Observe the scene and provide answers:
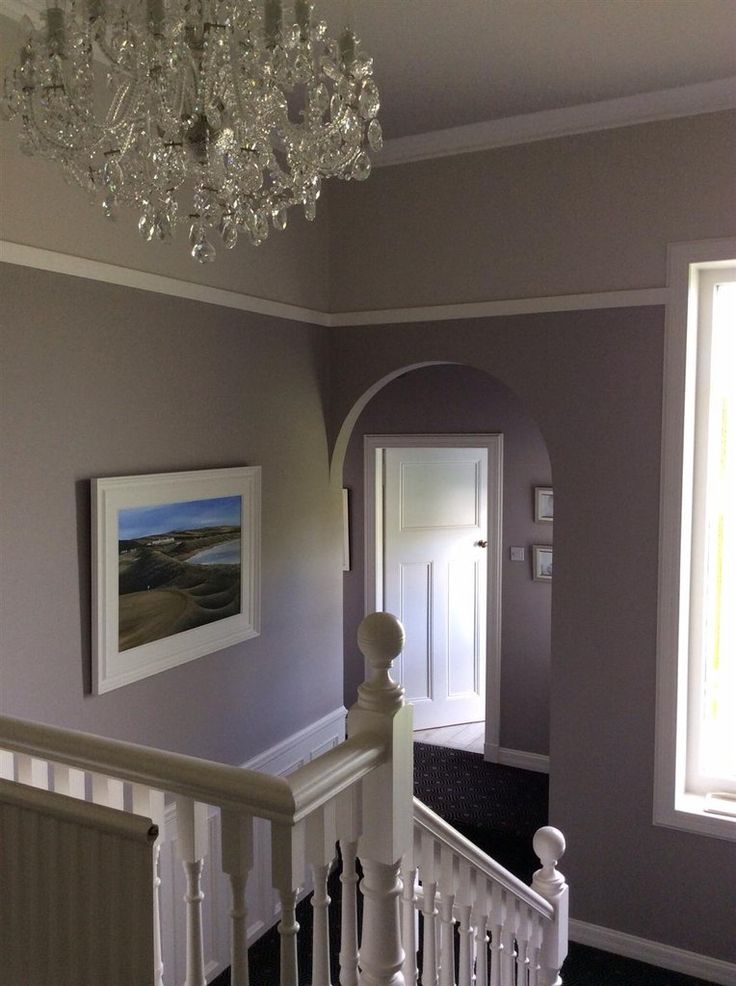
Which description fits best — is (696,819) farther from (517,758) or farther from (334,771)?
(334,771)

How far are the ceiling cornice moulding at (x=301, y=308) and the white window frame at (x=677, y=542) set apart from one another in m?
0.12

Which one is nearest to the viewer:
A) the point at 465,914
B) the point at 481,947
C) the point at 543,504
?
the point at 465,914

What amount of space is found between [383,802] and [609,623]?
216 centimetres

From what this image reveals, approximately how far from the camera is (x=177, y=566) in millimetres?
2988

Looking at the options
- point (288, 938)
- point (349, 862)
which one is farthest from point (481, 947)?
point (288, 938)

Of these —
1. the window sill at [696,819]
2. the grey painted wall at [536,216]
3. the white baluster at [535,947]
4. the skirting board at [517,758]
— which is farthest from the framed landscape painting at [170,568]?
the skirting board at [517,758]

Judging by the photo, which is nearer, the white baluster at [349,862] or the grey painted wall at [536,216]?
the white baluster at [349,862]

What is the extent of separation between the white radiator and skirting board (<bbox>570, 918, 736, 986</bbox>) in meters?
2.68

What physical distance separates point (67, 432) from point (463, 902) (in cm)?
172

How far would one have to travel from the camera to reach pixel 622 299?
3.24m

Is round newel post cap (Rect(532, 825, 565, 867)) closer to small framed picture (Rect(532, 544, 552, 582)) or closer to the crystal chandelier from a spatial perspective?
the crystal chandelier

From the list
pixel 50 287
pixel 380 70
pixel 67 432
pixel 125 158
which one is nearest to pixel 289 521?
pixel 67 432

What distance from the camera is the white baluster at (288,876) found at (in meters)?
1.18

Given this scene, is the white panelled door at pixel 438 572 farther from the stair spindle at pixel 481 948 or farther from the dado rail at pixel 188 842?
Result: the dado rail at pixel 188 842
